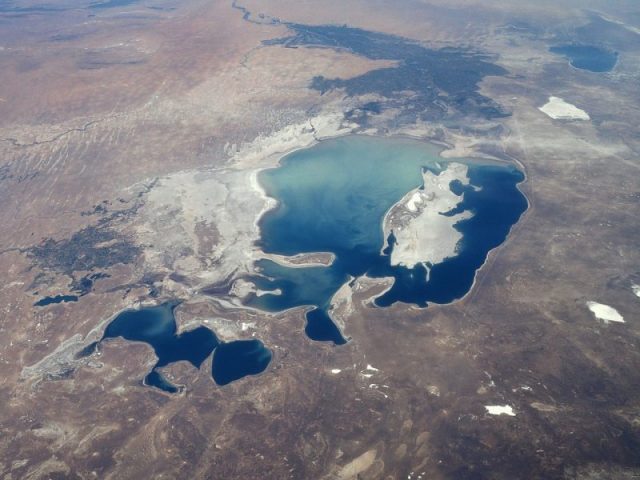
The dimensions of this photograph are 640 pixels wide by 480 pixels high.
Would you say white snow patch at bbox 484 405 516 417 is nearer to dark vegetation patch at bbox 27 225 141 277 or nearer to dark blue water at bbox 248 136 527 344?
dark blue water at bbox 248 136 527 344

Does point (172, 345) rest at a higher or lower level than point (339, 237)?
lower

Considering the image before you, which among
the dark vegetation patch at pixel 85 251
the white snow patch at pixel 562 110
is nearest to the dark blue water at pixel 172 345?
the dark vegetation patch at pixel 85 251

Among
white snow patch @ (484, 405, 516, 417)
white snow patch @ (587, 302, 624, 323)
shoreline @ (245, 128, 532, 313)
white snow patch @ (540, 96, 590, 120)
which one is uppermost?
white snow patch @ (540, 96, 590, 120)

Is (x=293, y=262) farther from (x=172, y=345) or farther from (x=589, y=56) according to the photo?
(x=589, y=56)

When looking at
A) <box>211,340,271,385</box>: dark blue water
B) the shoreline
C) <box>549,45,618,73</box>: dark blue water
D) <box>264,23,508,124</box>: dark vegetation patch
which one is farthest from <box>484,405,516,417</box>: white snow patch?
<box>549,45,618,73</box>: dark blue water

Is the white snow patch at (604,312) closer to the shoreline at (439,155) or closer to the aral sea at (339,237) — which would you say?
the shoreline at (439,155)

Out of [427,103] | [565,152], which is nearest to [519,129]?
[565,152]

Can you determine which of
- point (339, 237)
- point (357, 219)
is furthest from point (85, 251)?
point (357, 219)
